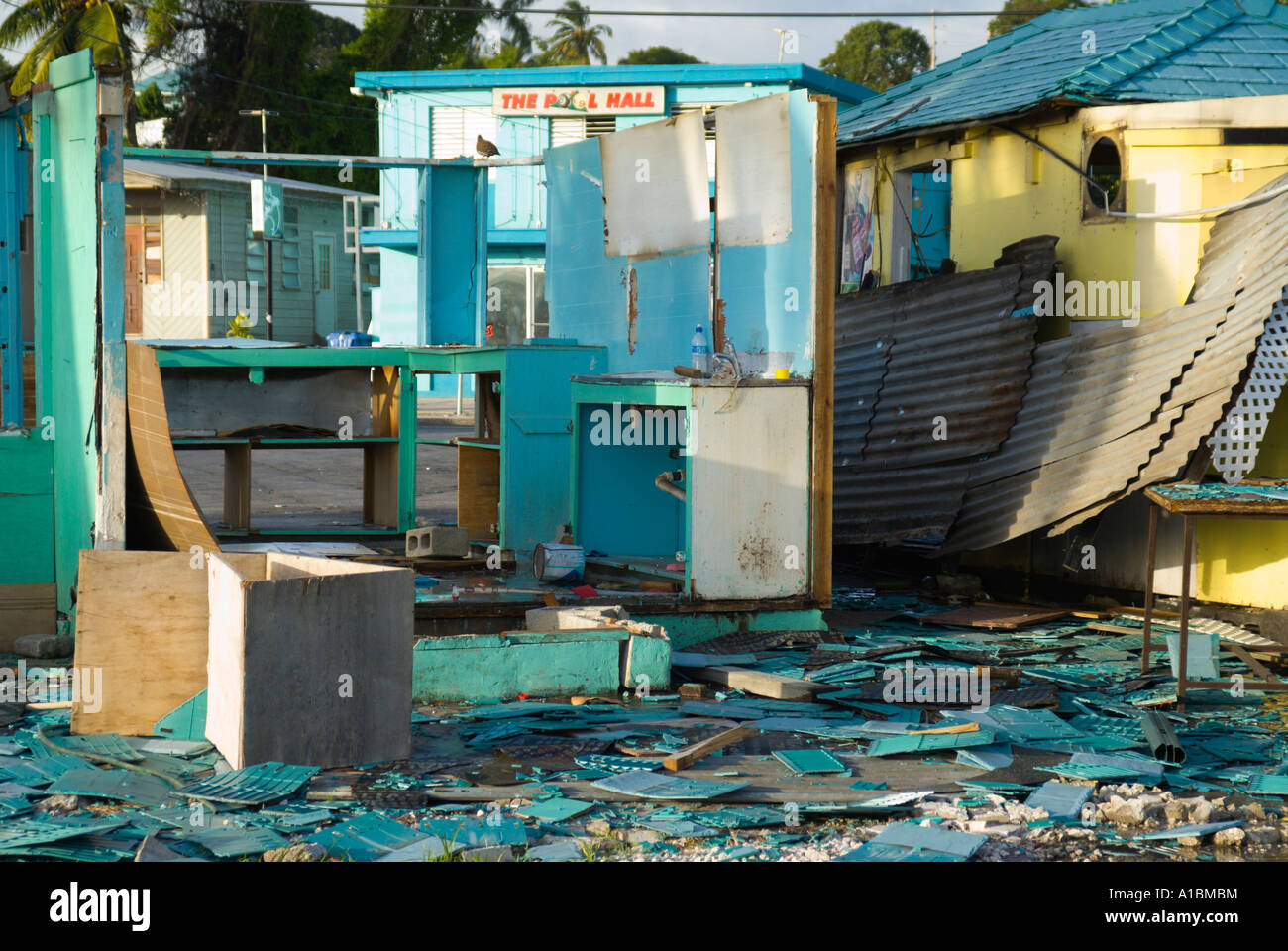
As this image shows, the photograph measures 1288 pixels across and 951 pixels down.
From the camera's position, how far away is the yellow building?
10875 mm

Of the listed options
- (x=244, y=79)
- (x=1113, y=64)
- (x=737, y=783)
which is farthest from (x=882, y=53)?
(x=737, y=783)

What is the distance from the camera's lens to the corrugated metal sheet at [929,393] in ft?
37.5

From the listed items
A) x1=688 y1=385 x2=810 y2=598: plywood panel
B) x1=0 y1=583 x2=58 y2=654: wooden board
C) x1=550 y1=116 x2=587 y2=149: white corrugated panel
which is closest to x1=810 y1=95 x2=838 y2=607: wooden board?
x1=688 y1=385 x2=810 y2=598: plywood panel

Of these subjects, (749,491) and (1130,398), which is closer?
(749,491)

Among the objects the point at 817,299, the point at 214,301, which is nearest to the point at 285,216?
the point at 214,301

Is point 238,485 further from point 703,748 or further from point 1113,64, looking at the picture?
point 1113,64

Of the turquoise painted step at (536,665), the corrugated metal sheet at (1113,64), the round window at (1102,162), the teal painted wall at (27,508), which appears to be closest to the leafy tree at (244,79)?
the corrugated metal sheet at (1113,64)

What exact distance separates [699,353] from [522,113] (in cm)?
1961

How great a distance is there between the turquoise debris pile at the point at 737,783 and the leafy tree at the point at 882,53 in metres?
55.9

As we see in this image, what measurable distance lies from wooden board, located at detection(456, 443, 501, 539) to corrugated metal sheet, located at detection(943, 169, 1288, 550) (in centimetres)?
389

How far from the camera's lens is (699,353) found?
977 centimetres

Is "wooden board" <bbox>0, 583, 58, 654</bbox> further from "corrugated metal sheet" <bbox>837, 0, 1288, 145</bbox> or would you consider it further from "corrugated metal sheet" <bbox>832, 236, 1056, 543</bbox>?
"corrugated metal sheet" <bbox>837, 0, 1288, 145</bbox>
